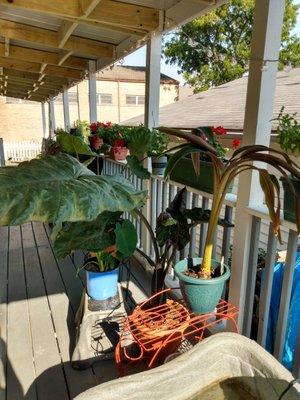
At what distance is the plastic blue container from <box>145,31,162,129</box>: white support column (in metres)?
1.44

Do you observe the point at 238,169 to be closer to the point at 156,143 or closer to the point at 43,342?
the point at 156,143

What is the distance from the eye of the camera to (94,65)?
4.77 meters

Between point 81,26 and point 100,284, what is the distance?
285 cm

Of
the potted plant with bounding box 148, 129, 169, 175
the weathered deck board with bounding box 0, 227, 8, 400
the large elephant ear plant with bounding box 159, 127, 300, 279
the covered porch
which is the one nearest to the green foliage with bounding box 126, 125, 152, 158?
the potted plant with bounding box 148, 129, 169, 175

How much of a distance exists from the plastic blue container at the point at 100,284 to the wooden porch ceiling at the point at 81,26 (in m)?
1.92

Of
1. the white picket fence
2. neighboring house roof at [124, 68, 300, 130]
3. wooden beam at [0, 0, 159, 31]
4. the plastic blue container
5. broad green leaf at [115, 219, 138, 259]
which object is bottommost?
the white picket fence

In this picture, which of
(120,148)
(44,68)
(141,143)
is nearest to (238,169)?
(141,143)

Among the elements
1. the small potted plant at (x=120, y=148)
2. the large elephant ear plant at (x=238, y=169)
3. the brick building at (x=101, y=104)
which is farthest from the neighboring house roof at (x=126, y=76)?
the large elephant ear plant at (x=238, y=169)

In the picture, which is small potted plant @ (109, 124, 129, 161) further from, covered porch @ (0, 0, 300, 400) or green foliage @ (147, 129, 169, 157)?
green foliage @ (147, 129, 169, 157)

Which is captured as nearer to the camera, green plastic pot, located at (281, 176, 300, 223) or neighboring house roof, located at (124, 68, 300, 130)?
green plastic pot, located at (281, 176, 300, 223)

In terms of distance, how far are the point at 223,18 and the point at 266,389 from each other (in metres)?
15.4

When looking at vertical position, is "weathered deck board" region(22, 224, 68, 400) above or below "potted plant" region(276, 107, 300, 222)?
below

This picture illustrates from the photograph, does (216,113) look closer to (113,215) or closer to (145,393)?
(113,215)

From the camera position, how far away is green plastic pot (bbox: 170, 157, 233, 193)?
180 centimetres
